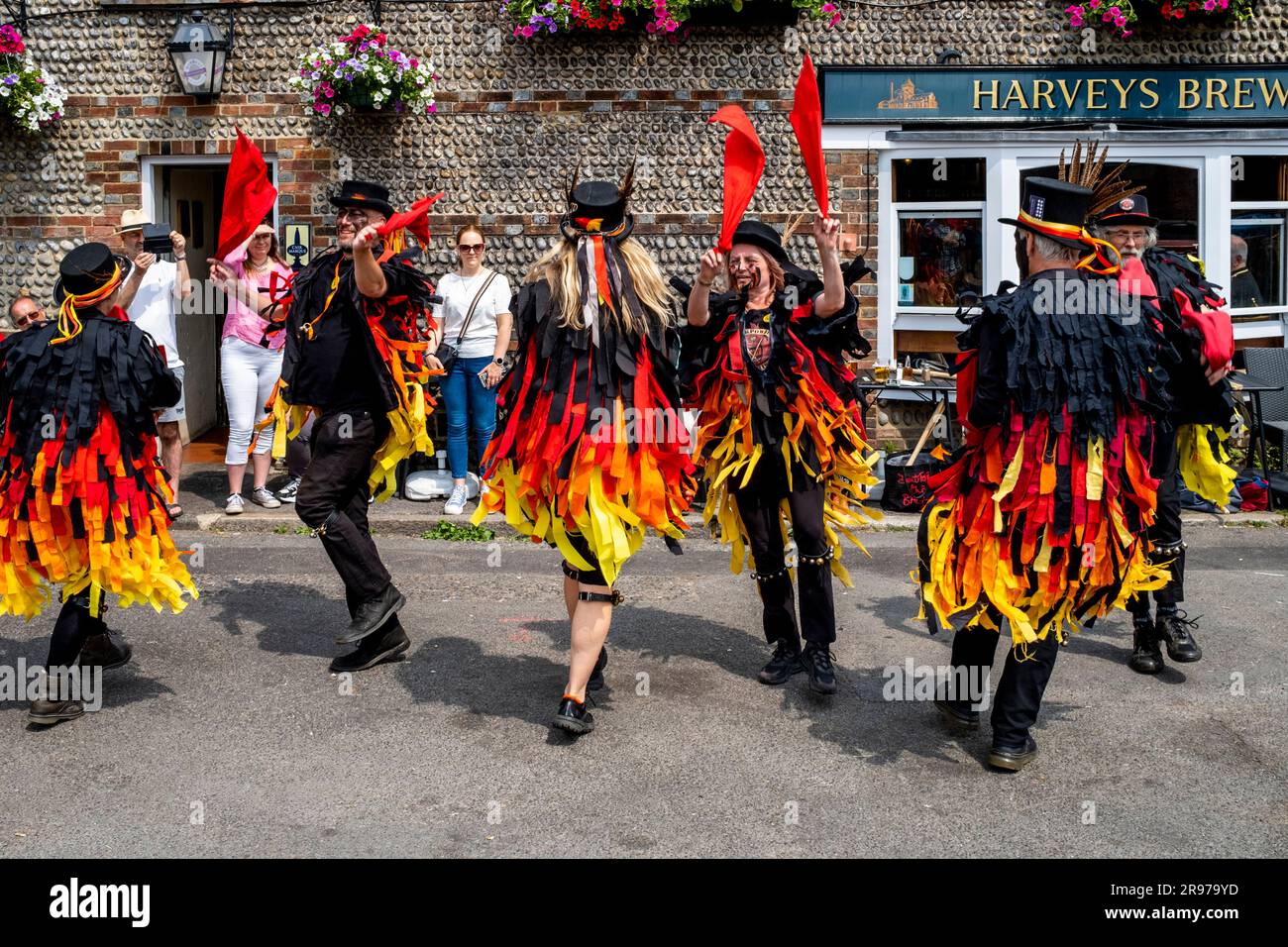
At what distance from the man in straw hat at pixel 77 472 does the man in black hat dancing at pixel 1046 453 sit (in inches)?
121

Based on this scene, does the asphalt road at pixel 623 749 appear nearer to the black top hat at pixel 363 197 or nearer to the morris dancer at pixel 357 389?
the morris dancer at pixel 357 389

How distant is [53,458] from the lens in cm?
548

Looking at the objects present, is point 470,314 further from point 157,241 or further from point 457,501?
point 157,241

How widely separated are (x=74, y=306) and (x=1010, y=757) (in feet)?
13.0

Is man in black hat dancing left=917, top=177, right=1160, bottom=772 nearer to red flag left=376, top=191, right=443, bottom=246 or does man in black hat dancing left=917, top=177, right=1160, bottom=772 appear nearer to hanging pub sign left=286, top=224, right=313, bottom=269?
red flag left=376, top=191, right=443, bottom=246

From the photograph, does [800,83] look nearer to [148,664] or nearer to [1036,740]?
[1036,740]

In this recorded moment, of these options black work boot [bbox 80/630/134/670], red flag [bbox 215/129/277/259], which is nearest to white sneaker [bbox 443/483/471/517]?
red flag [bbox 215/129/277/259]

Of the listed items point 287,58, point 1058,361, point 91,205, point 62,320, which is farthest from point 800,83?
point 91,205

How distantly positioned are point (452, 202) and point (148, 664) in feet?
18.2

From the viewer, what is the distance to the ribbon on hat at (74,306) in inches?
221

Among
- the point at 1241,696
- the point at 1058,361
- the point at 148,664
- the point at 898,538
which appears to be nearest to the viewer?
the point at 1058,361

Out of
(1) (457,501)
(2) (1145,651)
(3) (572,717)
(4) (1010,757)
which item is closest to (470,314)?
(1) (457,501)

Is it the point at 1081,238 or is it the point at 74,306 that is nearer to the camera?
the point at 1081,238

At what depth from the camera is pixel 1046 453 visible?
4.95 metres
